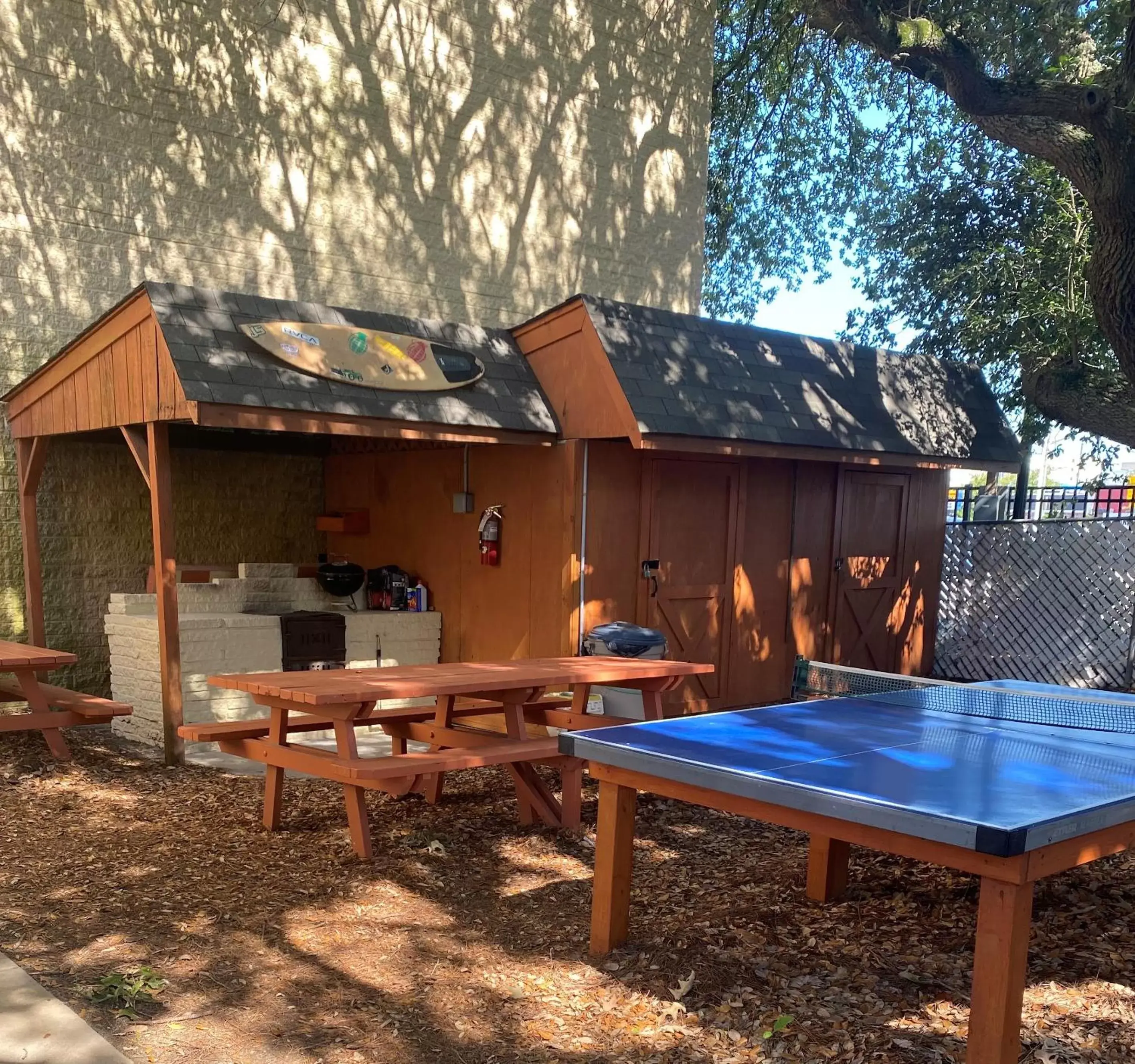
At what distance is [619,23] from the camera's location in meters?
13.2

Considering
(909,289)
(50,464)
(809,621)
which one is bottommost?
(809,621)

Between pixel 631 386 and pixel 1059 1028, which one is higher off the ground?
pixel 631 386

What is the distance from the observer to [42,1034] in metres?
3.44

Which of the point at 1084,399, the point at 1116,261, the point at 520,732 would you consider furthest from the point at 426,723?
the point at 1084,399

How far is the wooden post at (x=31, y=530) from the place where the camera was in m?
9.05

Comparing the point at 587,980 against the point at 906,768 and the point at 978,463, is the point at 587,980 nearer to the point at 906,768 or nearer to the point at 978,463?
the point at 906,768

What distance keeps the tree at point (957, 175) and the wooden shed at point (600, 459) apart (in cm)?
193

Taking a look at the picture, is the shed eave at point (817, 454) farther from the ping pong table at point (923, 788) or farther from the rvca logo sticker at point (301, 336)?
the ping pong table at point (923, 788)

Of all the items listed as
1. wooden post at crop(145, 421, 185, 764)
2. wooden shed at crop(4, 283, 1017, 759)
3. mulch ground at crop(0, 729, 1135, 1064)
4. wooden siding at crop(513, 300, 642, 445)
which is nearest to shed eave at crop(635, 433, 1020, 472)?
wooden shed at crop(4, 283, 1017, 759)

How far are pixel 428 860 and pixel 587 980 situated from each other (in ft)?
5.33

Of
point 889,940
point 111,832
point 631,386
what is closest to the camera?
point 889,940

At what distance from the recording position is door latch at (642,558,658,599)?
28.5ft

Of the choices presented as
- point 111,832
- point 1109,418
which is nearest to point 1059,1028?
point 111,832

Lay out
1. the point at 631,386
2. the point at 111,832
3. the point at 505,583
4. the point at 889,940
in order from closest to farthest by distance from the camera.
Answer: the point at 889,940 < the point at 111,832 < the point at 631,386 < the point at 505,583
